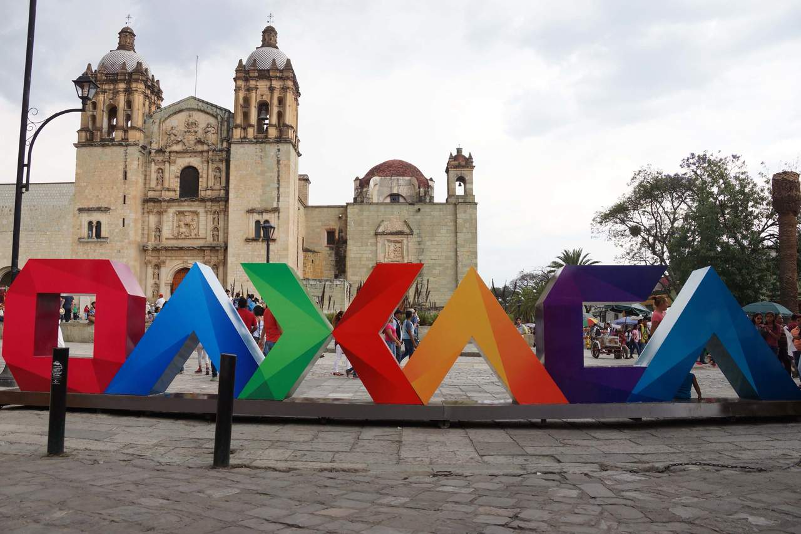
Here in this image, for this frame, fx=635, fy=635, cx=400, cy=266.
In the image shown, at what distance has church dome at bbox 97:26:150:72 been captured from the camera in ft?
120

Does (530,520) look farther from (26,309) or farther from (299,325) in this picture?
(26,309)

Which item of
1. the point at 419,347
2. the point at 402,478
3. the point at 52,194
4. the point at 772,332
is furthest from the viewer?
the point at 52,194

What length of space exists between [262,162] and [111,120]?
944cm

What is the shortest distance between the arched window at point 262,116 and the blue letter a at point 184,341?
3033 centimetres

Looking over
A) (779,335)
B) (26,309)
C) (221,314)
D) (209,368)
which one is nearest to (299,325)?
(221,314)

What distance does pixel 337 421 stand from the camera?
695 cm

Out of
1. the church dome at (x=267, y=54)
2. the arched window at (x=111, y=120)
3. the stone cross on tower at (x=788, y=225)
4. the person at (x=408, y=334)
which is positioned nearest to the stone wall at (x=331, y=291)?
the church dome at (x=267, y=54)

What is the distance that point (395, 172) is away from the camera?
4419cm

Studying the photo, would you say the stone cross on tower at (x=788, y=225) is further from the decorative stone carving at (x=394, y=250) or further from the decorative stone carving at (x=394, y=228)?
the decorative stone carving at (x=394, y=250)

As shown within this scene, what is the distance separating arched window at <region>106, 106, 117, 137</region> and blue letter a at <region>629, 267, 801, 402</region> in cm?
3599

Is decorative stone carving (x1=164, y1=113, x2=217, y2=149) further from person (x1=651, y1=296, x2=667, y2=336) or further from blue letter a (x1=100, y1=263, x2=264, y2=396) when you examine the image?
person (x1=651, y1=296, x2=667, y2=336)

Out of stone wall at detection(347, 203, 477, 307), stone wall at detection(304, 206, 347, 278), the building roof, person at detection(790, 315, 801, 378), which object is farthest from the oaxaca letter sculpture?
stone wall at detection(304, 206, 347, 278)

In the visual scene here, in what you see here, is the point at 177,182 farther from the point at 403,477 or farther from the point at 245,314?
the point at 403,477

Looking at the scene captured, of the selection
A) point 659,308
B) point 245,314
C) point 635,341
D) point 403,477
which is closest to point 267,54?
point 635,341
